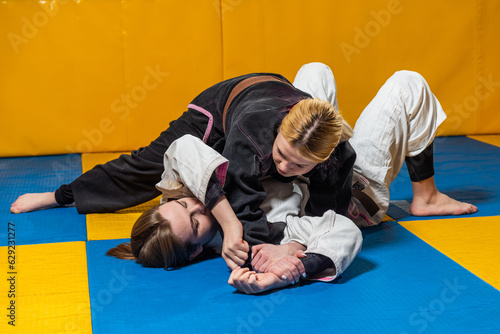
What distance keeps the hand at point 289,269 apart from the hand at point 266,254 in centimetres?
3

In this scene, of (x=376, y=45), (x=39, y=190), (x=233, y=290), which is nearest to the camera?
(x=233, y=290)

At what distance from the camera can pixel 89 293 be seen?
1810mm

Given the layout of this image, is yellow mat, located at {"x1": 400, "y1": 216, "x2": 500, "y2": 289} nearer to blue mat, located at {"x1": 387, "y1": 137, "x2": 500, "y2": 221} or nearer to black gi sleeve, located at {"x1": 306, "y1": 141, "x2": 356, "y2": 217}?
blue mat, located at {"x1": 387, "y1": 137, "x2": 500, "y2": 221}

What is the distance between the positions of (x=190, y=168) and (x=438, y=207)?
1.16 meters

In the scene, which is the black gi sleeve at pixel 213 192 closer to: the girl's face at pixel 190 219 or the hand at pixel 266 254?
the girl's face at pixel 190 219

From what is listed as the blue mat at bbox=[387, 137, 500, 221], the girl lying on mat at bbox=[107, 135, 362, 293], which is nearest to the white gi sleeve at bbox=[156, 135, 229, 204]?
the girl lying on mat at bbox=[107, 135, 362, 293]

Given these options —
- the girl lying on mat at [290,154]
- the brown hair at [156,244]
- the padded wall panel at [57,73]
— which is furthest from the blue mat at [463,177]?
the padded wall panel at [57,73]

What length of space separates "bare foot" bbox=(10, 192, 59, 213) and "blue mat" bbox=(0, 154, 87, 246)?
3 cm

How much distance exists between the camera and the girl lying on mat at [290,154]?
1.81 m

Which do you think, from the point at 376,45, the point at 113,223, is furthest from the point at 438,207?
the point at 376,45

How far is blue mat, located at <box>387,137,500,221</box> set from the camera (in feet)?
8.72

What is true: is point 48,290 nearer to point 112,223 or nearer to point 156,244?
point 156,244

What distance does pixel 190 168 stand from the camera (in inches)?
74.7

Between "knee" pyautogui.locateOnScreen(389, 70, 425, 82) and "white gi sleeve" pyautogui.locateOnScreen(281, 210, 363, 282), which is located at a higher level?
"knee" pyautogui.locateOnScreen(389, 70, 425, 82)
